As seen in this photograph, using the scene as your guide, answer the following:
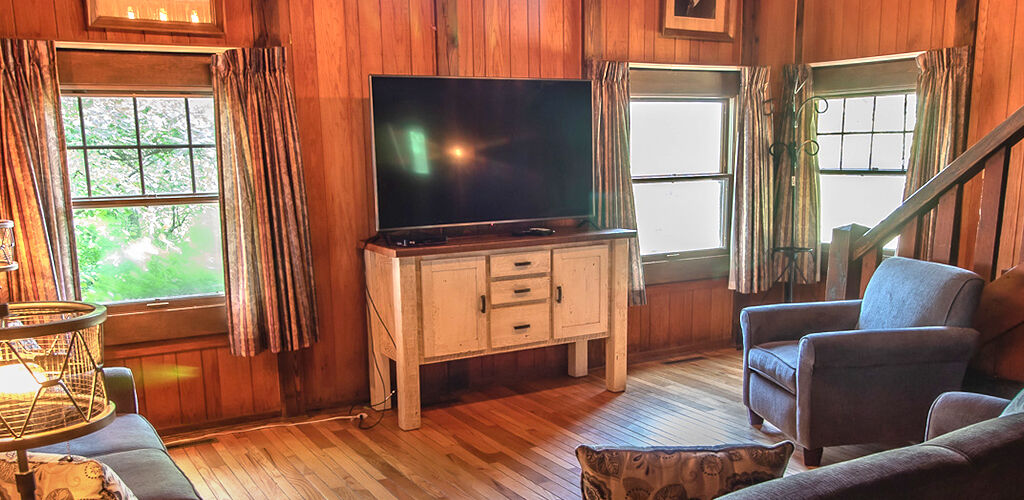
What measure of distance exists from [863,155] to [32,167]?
4.56 m

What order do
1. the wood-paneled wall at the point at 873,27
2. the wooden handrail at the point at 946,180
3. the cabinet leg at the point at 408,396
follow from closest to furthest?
the wooden handrail at the point at 946,180 < the cabinet leg at the point at 408,396 < the wood-paneled wall at the point at 873,27

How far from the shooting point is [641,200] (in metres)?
4.93

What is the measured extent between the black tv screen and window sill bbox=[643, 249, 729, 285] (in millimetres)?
762

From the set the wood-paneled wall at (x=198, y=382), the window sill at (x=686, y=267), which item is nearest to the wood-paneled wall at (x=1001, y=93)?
the window sill at (x=686, y=267)

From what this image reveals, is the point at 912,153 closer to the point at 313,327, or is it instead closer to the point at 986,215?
the point at 986,215

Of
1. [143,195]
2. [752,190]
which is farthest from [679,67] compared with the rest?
[143,195]

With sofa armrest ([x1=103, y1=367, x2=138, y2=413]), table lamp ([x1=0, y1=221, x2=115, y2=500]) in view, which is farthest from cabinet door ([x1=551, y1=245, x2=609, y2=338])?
table lamp ([x1=0, y1=221, x2=115, y2=500])

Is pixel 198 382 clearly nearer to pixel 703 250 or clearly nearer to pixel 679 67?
pixel 703 250

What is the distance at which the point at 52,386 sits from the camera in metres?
1.32

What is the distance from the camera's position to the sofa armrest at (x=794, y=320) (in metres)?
3.60

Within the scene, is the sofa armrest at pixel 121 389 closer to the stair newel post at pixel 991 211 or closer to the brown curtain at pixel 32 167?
the brown curtain at pixel 32 167

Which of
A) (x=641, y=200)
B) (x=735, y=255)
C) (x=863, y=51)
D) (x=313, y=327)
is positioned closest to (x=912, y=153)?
(x=863, y=51)

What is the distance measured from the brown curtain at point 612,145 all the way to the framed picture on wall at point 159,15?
209cm

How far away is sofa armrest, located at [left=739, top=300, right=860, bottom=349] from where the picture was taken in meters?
3.60
